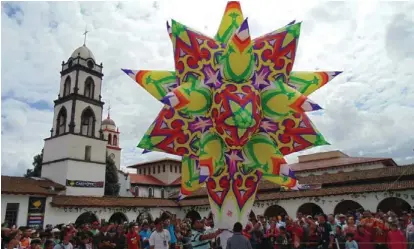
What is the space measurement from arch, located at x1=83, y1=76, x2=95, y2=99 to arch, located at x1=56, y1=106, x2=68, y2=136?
2468 mm

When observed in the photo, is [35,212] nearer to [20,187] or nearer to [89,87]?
[20,187]

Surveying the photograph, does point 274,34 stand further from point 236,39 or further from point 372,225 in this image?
point 372,225

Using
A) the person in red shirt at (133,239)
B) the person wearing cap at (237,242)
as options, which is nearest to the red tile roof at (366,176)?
the person in red shirt at (133,239)

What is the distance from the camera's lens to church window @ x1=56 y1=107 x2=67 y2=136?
A: 3267 cm

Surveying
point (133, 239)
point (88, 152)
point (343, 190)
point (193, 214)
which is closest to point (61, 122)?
point (88, 152)

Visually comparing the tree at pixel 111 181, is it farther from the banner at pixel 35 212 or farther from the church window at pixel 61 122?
the banner at pixel 35 212

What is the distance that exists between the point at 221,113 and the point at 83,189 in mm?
27854

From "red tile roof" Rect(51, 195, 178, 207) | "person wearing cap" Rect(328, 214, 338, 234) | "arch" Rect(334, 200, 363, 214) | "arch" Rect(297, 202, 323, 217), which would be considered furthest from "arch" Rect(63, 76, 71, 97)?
"person wearing cap" Rect(328, 214, 338, 234)

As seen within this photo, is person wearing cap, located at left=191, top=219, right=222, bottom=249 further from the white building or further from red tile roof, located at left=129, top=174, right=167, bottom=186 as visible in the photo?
red tile roof, located at left=129, top=174, right=167, bottom=186

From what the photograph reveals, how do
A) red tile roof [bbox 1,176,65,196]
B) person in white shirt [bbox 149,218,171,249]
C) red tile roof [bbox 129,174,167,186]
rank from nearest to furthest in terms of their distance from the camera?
1. person in white shirt [bbox 149,218,171,249]
2. red tile roof [bbox 1,176,65,196]
3. red tile roof [bbox 129,174,167,186]

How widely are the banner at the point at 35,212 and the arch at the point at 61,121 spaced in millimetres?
9856

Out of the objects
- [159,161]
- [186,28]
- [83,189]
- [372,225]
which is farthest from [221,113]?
[159,161]

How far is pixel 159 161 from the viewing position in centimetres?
5006

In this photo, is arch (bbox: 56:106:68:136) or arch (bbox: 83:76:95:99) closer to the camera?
arch (bbox: 56:106:68:136)
